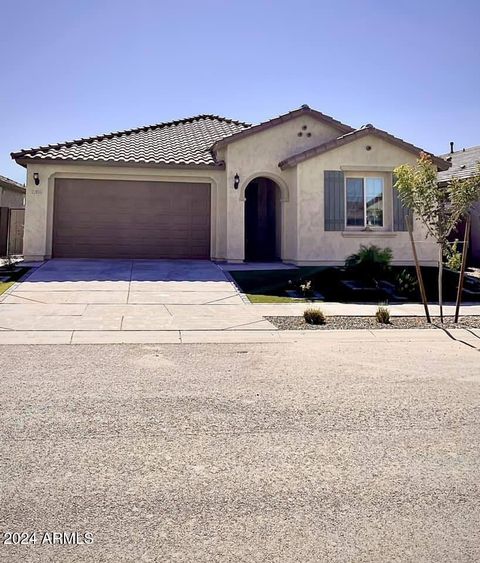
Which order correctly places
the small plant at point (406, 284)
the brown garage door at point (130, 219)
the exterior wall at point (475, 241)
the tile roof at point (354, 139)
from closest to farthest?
the small plant at point (406, 284)
the tile roof at point (354, 139)
the brown garage door at point (130, 219)
the exterior wall at point (475, 241)

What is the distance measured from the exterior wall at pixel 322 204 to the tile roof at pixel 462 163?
8098mm

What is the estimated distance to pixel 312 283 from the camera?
518 inches

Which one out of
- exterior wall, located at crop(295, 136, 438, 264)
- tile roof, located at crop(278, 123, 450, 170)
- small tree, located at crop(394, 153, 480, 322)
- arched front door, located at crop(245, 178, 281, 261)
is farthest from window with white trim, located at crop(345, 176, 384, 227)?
small tree, located at crop(394, 153, 480, 322)

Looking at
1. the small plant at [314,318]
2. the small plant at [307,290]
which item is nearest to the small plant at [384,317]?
the small plant at [314,318]

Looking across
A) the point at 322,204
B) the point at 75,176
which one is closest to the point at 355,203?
the point at 322,204

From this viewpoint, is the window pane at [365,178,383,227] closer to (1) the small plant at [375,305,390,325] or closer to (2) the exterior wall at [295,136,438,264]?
(2) the exterior wall at [295,136,438,264]

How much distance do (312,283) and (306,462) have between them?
1001cm

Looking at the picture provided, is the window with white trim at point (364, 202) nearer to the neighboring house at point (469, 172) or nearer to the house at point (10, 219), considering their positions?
the neighboring house at point (469, 172)

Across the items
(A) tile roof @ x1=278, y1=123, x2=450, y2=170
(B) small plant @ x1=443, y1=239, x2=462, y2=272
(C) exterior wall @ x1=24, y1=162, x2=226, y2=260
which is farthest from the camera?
(C) exterior wall @ x1=24, y1=162, x2=226, y2=260

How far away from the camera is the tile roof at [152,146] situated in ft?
53.5

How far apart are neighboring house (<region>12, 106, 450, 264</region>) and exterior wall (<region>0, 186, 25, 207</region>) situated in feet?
29.9

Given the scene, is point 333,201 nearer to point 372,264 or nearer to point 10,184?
point 372,264

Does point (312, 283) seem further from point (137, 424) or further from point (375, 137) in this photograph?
point (137, 424)

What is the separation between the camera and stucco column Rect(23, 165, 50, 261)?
16.0m
